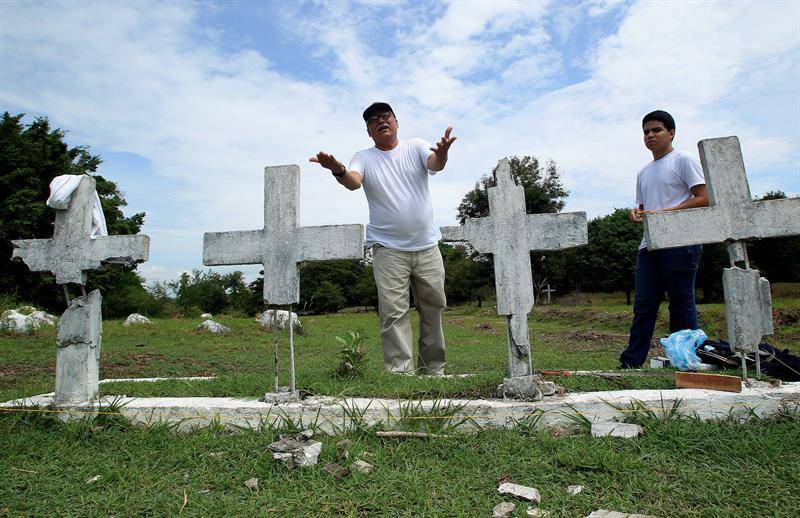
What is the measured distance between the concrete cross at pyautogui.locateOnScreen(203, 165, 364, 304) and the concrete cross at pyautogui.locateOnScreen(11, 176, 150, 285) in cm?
53

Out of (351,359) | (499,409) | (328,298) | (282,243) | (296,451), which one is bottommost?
(296,451)

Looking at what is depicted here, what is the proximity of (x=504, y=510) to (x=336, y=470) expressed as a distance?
2.76 ft

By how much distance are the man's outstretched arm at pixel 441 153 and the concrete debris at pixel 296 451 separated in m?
2.27

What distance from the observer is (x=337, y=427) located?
298 centimetres

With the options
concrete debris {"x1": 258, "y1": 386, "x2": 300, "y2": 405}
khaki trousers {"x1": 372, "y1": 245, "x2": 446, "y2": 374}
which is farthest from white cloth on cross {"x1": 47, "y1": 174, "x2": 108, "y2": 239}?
khaki trousers {"x1": 372, "y1": 245, "x2": 446, "y2": 374}

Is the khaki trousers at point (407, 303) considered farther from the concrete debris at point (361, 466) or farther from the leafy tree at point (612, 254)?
the leafy tree at point (612, 254)

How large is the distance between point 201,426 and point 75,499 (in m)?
0.79

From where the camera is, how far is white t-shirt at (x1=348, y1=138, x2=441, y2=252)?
4297 millimetres

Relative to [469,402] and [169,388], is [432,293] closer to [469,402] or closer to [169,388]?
[469,402]

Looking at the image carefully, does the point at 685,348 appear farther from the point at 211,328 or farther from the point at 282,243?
the point at 211,328

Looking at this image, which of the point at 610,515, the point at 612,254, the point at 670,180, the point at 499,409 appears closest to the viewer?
the point at 610,515

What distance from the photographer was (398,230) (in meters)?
4.33

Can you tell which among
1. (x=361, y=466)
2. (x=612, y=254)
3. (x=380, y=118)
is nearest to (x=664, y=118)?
(x=380, y=118)

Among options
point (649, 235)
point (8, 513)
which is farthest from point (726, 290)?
point (8, 513)
